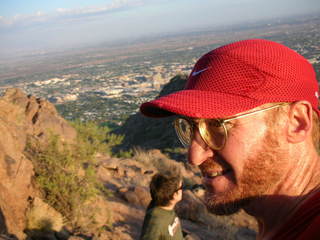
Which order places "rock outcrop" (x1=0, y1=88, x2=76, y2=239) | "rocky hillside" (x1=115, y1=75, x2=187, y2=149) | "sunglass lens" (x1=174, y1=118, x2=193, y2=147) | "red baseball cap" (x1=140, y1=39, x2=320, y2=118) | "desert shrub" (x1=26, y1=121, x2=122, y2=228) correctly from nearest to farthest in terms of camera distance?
"red baseball cap" (x1=140, y1=39, x2=320, y2=118), "sunglass lens" (x1=174, y1=118, x2=193, y2=147), "rock outcrop" (x1=0, y1=88, x2=76, y2=239), "desert shrub" (x1=26, y1=121, x2=122, y2=228), "rocky hillside" (x1=115, y1=75, x2=187, y2=149)

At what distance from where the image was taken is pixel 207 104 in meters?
1.27

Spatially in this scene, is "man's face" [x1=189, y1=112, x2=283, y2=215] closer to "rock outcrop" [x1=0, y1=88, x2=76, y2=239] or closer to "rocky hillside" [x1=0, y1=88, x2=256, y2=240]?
"rocky hillside" [x1=0, y1=88, x2=256, y2=240]

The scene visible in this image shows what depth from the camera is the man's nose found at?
1397 mm

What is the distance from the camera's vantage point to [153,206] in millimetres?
3568

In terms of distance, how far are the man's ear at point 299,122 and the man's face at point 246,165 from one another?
0.08 m

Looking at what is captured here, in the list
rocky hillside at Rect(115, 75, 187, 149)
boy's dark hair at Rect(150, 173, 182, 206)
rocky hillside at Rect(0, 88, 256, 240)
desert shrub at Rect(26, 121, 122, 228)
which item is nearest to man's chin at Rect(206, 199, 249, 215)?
boy's dark hair at Rect(150, 173, 182, 206)

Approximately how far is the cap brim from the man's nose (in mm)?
183

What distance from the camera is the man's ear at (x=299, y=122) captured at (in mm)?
1241

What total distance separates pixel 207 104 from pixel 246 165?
0.32 meters

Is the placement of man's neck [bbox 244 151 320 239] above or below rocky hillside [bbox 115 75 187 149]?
above

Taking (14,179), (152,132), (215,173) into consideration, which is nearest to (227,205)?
(215,173)

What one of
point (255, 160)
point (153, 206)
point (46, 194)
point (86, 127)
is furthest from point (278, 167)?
point (86, 127)

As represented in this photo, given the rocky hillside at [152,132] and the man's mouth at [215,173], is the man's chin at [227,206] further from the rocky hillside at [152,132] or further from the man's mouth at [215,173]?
the rocky hillside at [152,132]

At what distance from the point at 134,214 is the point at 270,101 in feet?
22.3
